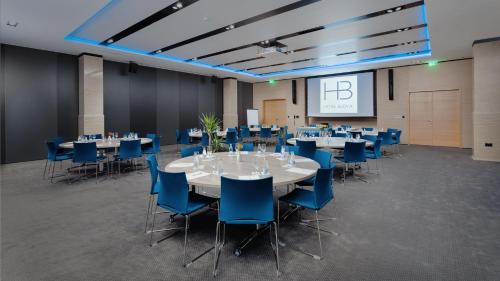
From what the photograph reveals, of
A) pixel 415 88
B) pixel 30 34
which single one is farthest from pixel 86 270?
pixel 415 88

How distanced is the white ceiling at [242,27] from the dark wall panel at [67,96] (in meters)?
0.58

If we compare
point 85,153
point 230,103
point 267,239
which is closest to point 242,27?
point 85,153

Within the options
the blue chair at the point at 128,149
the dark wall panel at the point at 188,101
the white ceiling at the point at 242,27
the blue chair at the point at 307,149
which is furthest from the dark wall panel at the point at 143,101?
the blue chair at the point at 307,149

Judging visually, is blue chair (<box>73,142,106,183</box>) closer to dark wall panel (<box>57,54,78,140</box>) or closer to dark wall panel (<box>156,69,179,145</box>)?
dark wall panel (<box>57,54,78,140</box>)

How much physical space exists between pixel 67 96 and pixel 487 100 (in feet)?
43.3

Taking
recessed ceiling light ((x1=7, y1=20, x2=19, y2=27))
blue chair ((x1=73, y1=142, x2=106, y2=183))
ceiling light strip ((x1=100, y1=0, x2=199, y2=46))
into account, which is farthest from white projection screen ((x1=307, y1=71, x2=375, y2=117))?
recessed ceiling light ((x1=7, y1=20, x2=19, y2=27))

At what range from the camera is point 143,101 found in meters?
11.1

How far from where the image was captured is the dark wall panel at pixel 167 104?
11711 mm

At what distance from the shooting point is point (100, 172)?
248 inches

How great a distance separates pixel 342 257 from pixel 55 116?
9776mm

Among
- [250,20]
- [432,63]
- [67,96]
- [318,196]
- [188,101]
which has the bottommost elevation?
[318,196]

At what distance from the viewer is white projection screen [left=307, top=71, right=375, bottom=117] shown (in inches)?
480

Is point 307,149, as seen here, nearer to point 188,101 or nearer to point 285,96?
point 188,101

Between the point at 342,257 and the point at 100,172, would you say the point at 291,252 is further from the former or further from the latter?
the point at 100,172
